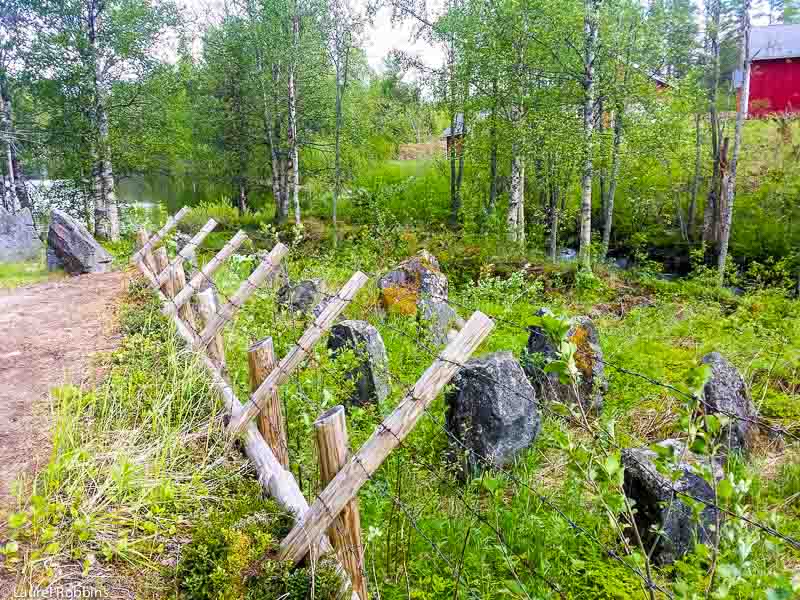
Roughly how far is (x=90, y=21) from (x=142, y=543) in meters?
17.4

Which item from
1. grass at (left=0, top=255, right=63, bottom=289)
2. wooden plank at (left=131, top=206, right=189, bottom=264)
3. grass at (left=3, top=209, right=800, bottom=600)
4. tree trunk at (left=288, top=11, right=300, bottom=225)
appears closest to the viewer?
grass at (left=3, top=209, right=800, bottom=600)

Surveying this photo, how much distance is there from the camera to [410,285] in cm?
869

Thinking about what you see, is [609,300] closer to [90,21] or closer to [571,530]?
[571,530]

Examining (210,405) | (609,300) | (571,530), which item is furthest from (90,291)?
(609,300)

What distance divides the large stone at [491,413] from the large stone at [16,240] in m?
13.4

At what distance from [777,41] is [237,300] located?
26.3 metres

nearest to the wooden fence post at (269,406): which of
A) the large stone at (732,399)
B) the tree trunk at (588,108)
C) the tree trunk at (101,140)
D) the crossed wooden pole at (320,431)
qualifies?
the crossed wooden pole at (320,431)

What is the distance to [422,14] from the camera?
16953 millimetres

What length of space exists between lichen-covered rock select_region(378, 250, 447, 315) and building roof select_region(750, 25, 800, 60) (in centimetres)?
2113

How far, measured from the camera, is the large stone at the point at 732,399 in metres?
4.90

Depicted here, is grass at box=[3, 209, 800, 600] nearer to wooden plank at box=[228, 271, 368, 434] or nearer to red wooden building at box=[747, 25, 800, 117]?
wooden plank at box=[228, 271, 368, 434]

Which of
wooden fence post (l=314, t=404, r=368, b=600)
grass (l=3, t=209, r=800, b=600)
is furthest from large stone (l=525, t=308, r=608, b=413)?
wooden fence post (l=314, t=404, r=368, b=600)

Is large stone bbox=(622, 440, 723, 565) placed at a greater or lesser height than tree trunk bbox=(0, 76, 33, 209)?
lesser

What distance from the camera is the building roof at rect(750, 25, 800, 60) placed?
73.3 feet
